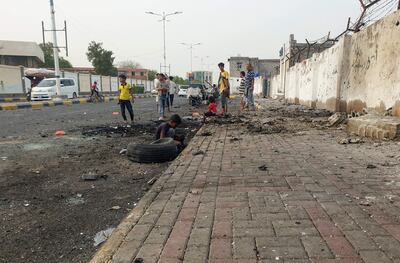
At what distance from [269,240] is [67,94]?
92.6 feet

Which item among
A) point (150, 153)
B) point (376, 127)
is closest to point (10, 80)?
point (150, 153)

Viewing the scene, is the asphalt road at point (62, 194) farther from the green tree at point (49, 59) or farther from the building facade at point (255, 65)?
the building facade at point (255, 65)

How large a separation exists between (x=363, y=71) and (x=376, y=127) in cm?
316

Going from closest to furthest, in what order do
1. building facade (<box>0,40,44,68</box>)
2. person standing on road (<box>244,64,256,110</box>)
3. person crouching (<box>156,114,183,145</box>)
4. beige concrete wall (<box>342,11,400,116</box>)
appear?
person crouching (<box>156,114,183,145</box>), beige concrete wall (<box>342,11,400,116</box>), person standing on road (<box>244,64,256,110</box>), building facade (<box>0,40,44,68</box>)

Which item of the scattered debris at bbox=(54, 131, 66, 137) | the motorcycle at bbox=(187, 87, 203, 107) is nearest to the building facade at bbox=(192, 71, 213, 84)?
the motorcycle at bbox=(187, 87, 203, 107)

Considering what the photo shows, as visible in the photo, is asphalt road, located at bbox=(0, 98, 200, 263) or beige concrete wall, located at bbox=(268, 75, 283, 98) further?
beige concrete wall, located at bbox=(268, 75, 283, 98)

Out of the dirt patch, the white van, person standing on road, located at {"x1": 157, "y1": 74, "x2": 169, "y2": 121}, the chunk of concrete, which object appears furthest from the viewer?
the white van

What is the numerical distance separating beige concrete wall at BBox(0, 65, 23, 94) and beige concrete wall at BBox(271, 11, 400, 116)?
1131 inches

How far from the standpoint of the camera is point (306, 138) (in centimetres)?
711

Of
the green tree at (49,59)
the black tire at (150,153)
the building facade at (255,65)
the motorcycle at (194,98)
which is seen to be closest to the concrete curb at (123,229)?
the black tire at (150,153)

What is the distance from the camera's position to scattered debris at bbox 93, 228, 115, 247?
2.96 metres

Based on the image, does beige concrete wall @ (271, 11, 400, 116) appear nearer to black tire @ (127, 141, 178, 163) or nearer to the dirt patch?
black tire @ (127, 141, 178, 163)

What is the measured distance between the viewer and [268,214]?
301 centimetres

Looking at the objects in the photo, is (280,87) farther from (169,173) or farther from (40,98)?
(169,173)
